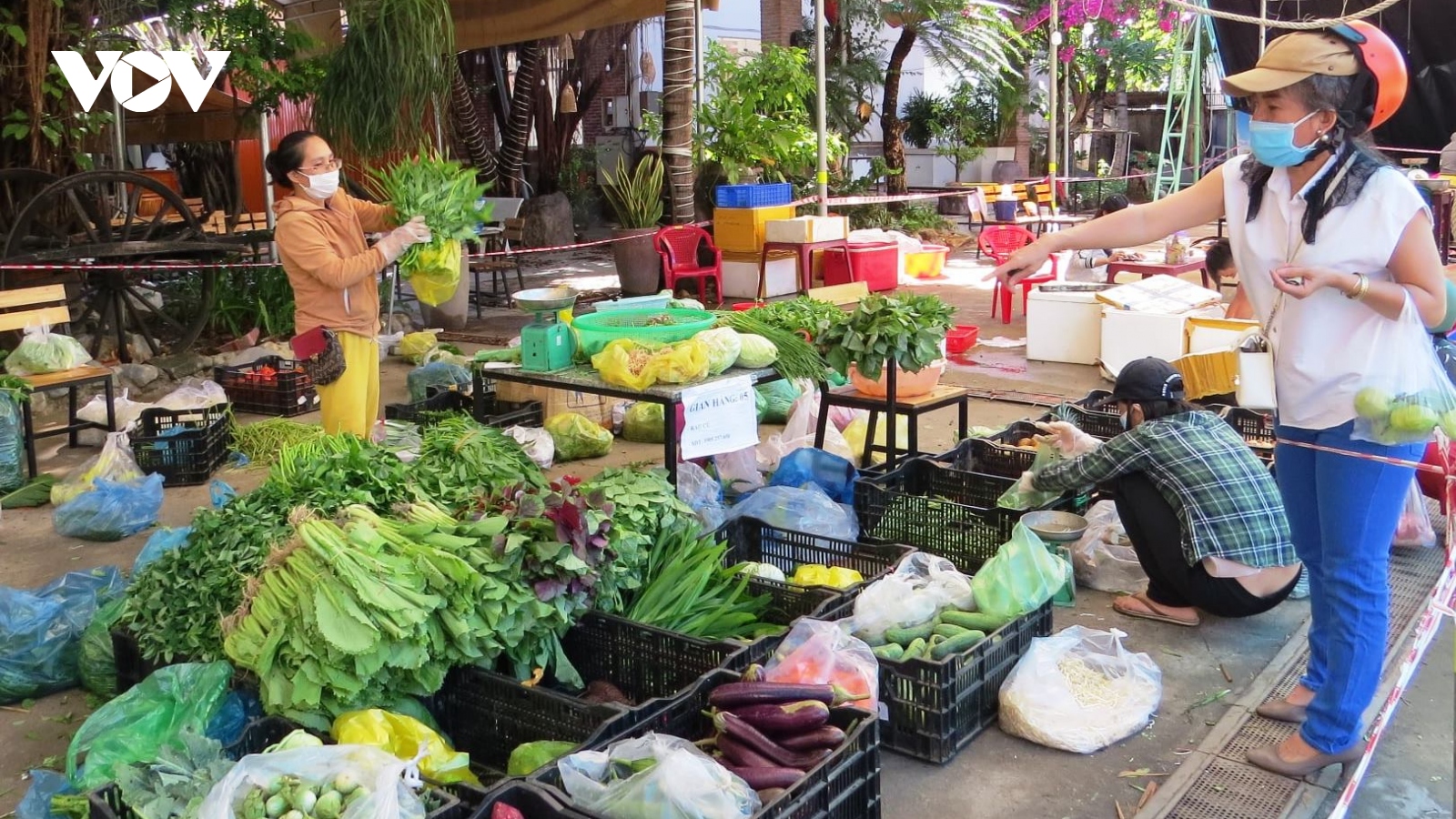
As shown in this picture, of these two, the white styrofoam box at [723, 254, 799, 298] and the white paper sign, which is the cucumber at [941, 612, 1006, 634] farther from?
the white styrofoam box at [723, 254, 799, 298]

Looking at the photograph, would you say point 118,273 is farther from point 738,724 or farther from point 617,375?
point 738,724

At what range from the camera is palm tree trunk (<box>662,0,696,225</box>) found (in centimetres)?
1185

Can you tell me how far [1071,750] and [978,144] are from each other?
21457 millimetres

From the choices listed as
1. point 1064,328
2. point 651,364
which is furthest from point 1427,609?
point 1064,328

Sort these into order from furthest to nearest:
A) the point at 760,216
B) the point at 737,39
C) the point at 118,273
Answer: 1. the point at 737,39
2. the point at 760,216
3. the point at 118,273

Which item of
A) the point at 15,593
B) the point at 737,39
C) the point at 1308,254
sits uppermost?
the point at 737,39

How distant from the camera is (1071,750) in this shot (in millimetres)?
3506

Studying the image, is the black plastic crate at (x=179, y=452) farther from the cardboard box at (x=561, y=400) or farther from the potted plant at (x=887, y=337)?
the potted plant at (x=887, y=337)

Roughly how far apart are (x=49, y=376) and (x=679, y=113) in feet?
22.5

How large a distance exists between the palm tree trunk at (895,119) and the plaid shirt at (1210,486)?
16851mm

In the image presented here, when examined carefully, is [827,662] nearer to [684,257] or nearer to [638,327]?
[638,327]

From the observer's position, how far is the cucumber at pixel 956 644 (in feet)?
11.6

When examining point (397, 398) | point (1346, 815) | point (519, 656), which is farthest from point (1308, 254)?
point (397, 398)

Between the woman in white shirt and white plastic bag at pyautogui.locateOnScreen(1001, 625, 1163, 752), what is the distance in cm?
57
